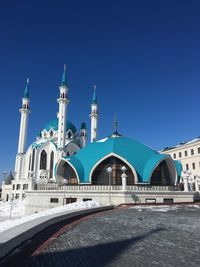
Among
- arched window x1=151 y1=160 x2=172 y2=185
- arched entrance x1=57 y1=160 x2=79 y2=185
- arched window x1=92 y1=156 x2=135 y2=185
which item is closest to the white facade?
arched entrance x1=57 y1=160 x2=79 y2=185

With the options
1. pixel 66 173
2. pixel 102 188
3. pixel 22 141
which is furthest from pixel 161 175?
pixel 22 141

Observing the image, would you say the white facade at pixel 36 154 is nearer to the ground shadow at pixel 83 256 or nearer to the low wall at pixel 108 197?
the low wall at pixel 108 197

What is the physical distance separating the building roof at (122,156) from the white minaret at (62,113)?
66.9ft

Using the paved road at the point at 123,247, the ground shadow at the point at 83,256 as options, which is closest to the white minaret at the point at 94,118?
the paved road at the point at 123,247

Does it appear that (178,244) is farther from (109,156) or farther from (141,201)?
(109,156)

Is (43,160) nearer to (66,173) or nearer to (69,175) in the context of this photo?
(66,173)

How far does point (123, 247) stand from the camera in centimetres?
715

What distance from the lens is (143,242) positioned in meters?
7.70

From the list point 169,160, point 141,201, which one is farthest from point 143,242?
point 169,160

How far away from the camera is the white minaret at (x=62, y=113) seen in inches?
2071

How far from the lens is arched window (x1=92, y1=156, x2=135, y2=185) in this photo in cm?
2875

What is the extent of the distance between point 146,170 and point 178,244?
2109 centimetres

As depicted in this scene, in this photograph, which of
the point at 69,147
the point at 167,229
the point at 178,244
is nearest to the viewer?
the point at 178,244

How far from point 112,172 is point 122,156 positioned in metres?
2.33
